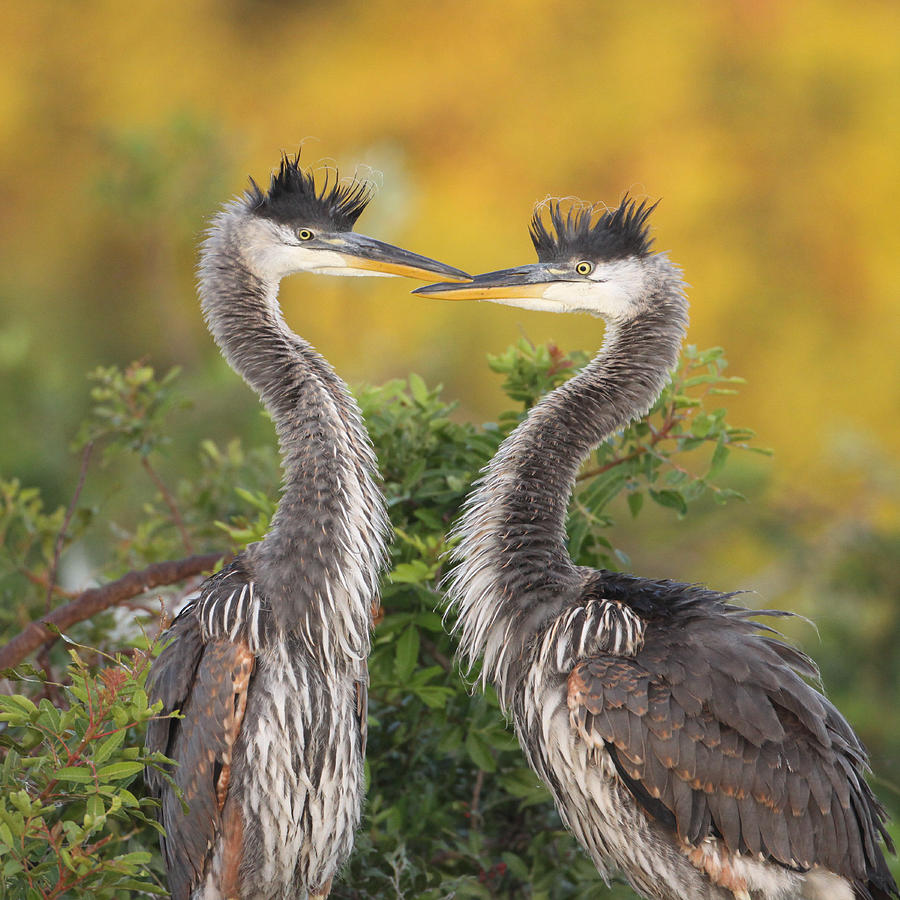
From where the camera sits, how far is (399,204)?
8.26m

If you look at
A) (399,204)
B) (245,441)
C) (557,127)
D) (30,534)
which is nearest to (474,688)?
(30,534)

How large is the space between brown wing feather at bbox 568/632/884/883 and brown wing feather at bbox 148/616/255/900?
2.50ft

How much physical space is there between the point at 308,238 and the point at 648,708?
153 cm

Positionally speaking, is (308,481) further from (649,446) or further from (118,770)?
(649,446)

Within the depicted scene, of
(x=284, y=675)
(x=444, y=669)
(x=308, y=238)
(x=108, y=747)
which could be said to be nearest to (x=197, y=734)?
(x=284, y=675)

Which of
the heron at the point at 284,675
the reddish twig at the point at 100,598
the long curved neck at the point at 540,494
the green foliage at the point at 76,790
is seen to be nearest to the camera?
the green foliage at the point at 76,790

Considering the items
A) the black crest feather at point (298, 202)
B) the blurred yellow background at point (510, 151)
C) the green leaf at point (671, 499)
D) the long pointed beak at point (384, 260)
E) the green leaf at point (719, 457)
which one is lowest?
the green leaf at point (671, 499)

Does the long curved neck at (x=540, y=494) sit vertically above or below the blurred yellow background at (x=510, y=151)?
below

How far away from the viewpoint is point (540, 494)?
2.87 m

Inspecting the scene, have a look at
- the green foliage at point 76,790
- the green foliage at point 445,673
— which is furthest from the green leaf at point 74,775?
the green foliage at point 445,673

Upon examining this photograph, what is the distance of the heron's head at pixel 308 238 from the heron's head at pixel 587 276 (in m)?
0.11

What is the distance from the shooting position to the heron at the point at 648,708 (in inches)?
100

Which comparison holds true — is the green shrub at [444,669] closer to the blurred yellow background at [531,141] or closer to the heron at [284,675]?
the heron at [284,675]

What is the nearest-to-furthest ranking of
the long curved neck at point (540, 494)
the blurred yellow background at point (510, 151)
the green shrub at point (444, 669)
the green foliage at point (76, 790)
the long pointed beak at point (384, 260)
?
the green foliage at point (76, 790), the long curved neck at point (540, 494), the green shrub at point (444, 669), the long pointed beak at point (384, 260), the blurred yellow background at point (510, 151)
